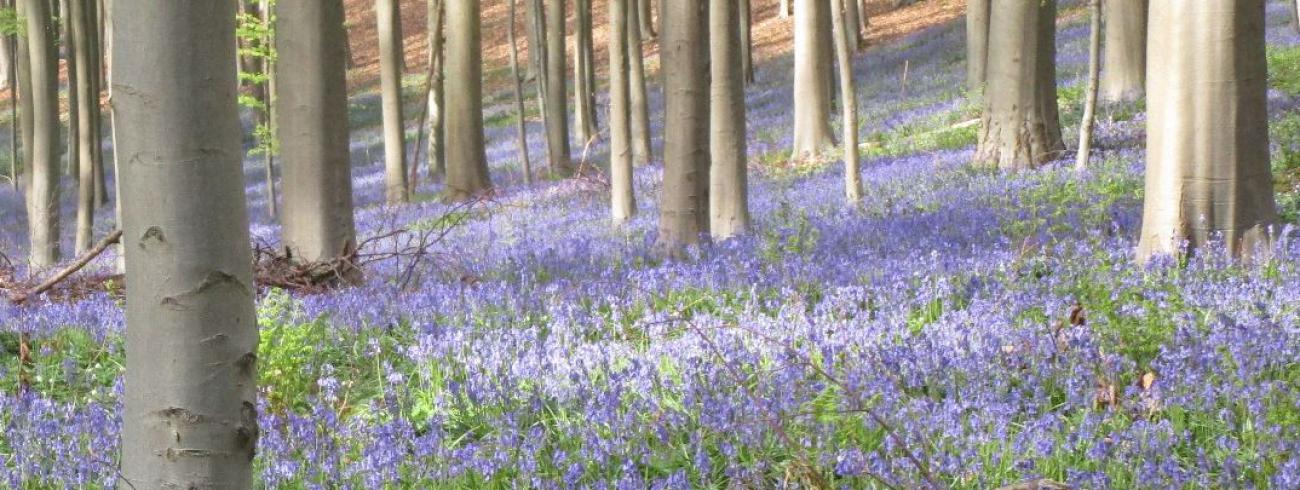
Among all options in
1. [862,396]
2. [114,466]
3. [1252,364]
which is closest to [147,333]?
[114,466]

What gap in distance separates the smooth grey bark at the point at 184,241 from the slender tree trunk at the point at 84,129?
13.4 metres

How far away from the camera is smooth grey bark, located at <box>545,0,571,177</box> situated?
70.2 feet

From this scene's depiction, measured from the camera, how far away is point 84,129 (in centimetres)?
1623

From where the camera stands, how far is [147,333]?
102 inches

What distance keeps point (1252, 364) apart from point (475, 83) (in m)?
14.8

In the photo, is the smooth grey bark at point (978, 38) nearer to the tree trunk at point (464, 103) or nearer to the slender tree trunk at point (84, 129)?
the tree trunk at point (464, 103)

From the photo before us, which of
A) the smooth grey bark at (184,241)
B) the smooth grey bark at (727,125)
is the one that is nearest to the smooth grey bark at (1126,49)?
the smooth grey bark at (727,125)

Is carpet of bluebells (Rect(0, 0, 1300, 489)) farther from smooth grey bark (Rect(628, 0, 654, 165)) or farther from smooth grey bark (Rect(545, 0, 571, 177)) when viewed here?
smooth grey bark (Rect(545, 0, 571, 177))

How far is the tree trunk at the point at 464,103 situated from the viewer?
57.2 ft

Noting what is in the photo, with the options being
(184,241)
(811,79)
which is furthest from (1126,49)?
(184,241)

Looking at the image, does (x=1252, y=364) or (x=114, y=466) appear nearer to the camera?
(x=114, y=466)

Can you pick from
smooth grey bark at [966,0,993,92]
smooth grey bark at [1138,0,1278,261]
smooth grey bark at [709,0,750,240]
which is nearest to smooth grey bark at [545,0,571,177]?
smooth grey bark at [966,0,993,92]

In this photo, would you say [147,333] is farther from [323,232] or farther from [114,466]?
[323,232]

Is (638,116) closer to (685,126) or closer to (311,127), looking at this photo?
(685,126)
